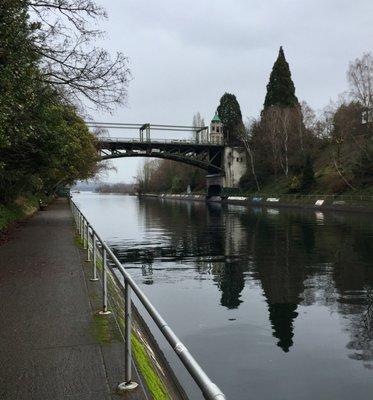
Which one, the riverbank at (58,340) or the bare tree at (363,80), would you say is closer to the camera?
the riverbank at (58,340)

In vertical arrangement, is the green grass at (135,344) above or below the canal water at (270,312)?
above

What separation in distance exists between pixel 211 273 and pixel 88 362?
10456 millimetres

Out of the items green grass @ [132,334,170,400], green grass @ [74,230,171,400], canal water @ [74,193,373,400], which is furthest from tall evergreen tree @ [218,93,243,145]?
green grass @ [132,334,170,400]

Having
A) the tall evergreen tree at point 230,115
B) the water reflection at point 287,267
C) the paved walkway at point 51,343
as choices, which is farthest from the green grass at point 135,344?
the tall evergreen tree at point 230,115

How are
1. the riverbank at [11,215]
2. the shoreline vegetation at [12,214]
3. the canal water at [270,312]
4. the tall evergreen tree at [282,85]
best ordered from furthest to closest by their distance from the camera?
the tall evergreen tree at [282,85], the shoreline vegetation at [12,214], the riverbank at [11,215], the canal water at [270,312]

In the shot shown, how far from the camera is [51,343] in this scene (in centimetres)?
609

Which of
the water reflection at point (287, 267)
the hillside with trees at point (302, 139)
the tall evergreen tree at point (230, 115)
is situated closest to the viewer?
A: the water reflection at point (287, 267)

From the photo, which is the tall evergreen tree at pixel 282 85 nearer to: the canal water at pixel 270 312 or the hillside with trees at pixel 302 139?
the hillside with trees at pixel 302 139

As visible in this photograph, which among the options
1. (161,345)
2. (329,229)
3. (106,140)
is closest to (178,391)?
(161,345)

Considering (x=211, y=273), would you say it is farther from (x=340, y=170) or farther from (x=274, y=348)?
(x=340, y=170)

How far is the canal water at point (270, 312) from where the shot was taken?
23.2 feet

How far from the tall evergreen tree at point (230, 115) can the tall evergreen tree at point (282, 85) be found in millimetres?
13712

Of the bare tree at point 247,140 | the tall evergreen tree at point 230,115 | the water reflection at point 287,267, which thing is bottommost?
the water reflection at point 287,267

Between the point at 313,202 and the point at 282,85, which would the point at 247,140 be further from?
the point at 313,202
